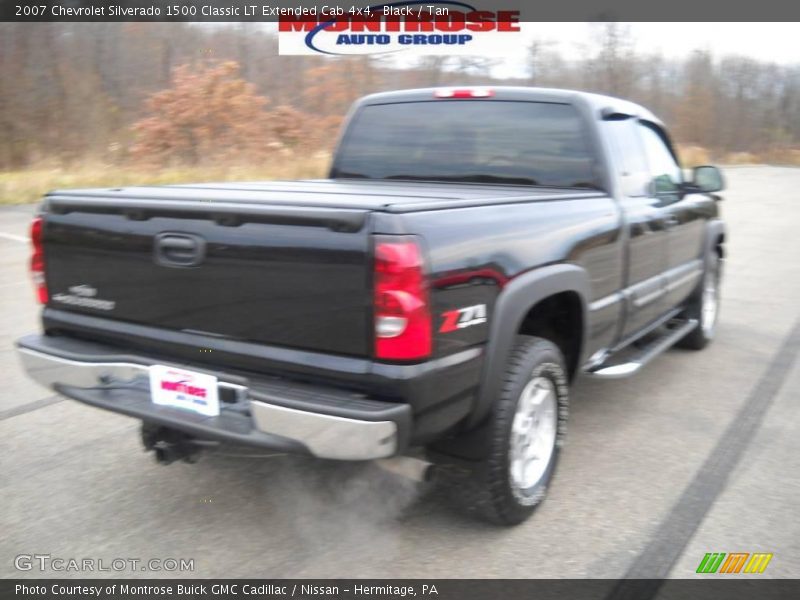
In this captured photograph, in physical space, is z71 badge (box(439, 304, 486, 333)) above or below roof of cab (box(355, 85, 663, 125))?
below

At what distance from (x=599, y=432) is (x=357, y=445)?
2196 mm

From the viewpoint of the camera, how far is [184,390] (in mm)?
2703

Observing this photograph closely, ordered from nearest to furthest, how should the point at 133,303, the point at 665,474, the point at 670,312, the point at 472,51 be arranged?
the point at 133,303 → the point at 665,474 → the point at 670,312 → the point at 472,51

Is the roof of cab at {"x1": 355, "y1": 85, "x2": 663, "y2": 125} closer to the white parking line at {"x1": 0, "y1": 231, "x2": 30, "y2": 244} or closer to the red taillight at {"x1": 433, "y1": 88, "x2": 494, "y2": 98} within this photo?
the red taillight at {"x1": 433, "y1": 88, "x2": 494, "y2": 98}

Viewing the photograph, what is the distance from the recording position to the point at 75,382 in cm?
296

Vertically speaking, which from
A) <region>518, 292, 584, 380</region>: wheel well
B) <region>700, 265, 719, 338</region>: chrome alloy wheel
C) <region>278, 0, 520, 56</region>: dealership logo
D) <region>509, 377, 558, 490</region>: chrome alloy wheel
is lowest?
<region>700, 265, 719, 338</region>: chrome alloy wheel

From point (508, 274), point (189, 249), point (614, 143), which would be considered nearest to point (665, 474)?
point (508, 274)

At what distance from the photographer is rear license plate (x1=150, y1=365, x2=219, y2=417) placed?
265 centimetres

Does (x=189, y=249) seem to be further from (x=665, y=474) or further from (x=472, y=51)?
(x=472, y=51)

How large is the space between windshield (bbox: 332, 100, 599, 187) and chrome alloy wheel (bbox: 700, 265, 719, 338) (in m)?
2.36

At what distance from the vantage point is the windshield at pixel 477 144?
4.02 metres

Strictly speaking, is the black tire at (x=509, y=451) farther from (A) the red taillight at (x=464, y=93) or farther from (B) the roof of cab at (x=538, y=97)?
(A) the red taillight at (x=464, y=93)

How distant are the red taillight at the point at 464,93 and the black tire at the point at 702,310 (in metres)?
2.52

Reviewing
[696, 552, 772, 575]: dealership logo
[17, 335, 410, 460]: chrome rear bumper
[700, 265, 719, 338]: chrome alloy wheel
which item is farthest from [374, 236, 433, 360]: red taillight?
[700, 265, 719, 338]: chrome alloy wheel
